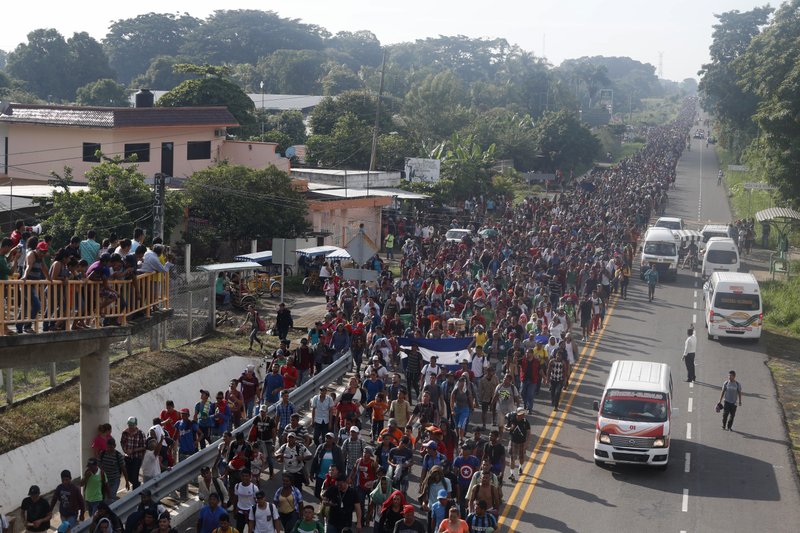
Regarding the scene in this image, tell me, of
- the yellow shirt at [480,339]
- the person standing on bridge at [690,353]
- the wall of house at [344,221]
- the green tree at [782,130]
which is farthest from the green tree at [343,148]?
the person standing on bridge at [690,353]

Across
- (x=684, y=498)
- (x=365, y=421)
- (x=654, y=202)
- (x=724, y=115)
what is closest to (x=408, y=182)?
(x=654, y=202)

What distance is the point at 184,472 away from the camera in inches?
652

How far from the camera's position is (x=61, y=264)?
1409 centimetres

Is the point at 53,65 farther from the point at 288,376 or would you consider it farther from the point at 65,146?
the point at 288,376

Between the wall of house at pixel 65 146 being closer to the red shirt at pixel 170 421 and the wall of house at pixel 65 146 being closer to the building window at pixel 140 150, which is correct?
the building window at pixel 140 150

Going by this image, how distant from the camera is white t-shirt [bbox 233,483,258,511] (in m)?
14.6

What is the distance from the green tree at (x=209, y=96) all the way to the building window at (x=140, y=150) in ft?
54.7

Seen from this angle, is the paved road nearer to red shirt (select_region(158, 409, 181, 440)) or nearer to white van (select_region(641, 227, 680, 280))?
red shirt (select_region(158, 409, 181, 440))

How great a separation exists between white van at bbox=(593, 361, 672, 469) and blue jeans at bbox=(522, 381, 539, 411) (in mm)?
2170

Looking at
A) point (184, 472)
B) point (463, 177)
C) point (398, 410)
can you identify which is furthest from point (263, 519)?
point (463, 177)

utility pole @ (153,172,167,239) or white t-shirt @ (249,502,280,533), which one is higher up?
utility pole @ (153,172,167,239)

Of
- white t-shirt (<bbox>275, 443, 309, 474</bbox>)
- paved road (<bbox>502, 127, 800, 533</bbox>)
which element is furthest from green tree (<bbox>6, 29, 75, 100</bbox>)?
white t-shirt (<bbox>275, 443, 309, 474</bbox>)

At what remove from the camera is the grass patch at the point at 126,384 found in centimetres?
1839

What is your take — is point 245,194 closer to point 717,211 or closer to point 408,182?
point 408,182
